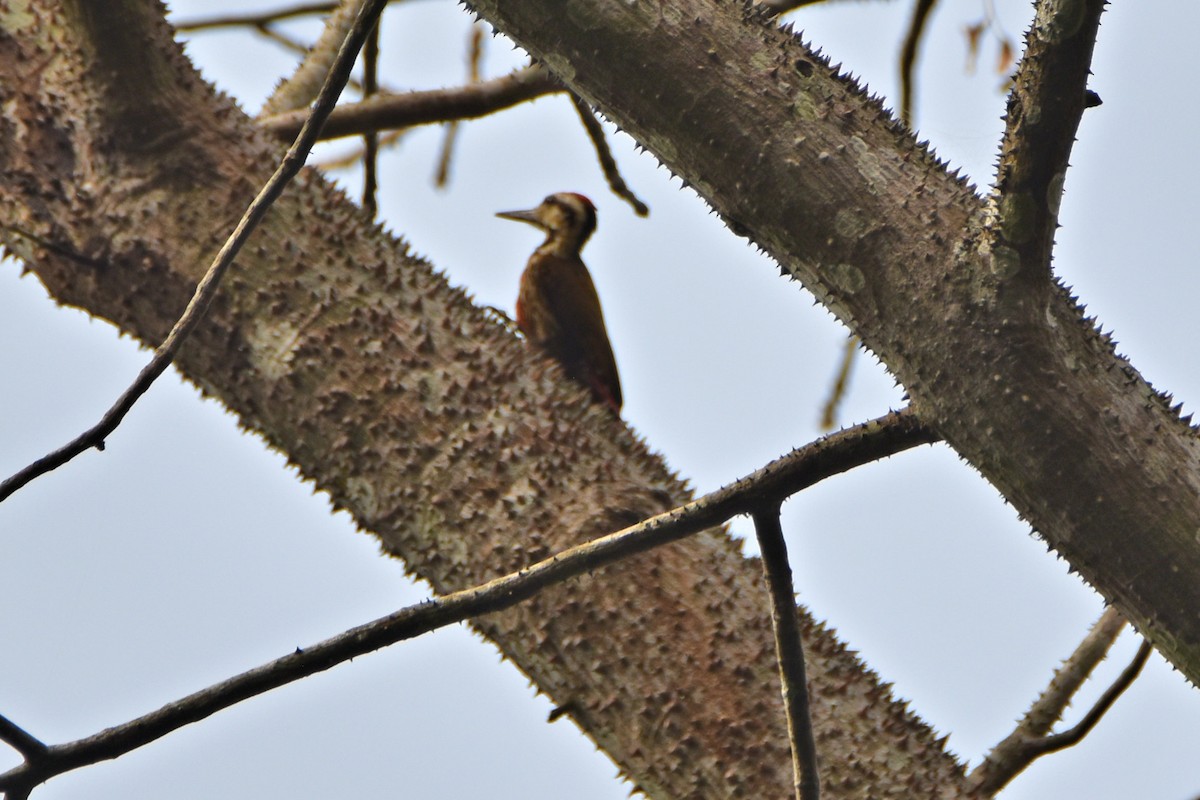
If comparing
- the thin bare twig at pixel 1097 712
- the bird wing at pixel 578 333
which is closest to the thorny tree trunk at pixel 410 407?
the thin bare twig at pixel 1097 712

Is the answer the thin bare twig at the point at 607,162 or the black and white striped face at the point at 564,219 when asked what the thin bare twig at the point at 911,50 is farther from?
the black and white striped face at the point at 564,219

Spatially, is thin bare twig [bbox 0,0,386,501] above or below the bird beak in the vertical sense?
below

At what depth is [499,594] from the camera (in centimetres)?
135

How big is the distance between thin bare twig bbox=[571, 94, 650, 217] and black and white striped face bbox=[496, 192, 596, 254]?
5.56 feet

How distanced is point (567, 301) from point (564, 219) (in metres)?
0.69

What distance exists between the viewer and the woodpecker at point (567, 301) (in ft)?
16.0

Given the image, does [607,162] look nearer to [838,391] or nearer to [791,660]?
[838,391]

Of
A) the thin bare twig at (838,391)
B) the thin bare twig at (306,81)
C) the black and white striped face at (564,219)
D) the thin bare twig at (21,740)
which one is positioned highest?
the black and white striped face at (564,219)

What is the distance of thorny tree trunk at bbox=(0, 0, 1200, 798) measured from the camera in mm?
1251

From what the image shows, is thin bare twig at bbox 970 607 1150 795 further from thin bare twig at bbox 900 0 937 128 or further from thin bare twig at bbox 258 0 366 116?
thin bare twig at bbox 258 0 366 116

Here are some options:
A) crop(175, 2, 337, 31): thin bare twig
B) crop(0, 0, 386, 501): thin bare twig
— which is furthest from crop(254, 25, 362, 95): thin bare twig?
crop(0, 0, 386, 501): thin bare twig

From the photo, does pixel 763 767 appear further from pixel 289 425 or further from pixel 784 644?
pixel 289 425

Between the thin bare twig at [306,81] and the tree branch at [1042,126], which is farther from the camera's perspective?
the thin bare twig at [306,81]

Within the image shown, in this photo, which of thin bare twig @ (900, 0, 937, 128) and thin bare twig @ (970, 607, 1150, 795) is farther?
thin bare twig @ (900, 0, 937, 128)
